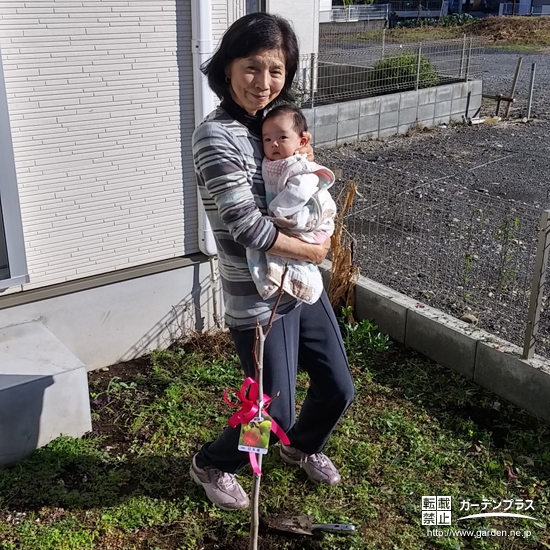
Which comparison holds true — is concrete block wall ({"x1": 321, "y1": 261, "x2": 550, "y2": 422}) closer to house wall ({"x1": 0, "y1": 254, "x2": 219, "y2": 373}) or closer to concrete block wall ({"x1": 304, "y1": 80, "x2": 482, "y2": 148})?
house wall ({"x1": 0, "y1": 254, "x2": 219, "y2": 373})

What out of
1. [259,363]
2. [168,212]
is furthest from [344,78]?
[259,363]

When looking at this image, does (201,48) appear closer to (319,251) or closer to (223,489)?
(319,251)

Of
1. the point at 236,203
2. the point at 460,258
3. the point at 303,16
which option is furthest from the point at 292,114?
the point at 303,16

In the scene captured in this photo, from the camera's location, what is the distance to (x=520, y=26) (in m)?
31.4

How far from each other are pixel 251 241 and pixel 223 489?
113cm

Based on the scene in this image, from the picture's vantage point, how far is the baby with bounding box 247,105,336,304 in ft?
6.98

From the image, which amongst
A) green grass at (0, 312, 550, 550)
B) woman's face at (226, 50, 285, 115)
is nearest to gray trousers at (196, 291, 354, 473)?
green grass at (0, 312, 550, 550)

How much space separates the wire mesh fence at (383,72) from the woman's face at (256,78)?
307 inches

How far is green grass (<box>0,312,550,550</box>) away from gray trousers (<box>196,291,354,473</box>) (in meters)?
0.25

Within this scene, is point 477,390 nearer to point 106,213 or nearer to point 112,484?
point 112,484

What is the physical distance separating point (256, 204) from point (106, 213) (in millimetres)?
1645

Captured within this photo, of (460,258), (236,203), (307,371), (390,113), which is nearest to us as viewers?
(236,203)

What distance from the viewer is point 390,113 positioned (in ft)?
35.2

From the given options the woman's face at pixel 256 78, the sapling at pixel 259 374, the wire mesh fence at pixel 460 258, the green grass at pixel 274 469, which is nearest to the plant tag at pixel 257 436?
the sapling at pixel 259 374
